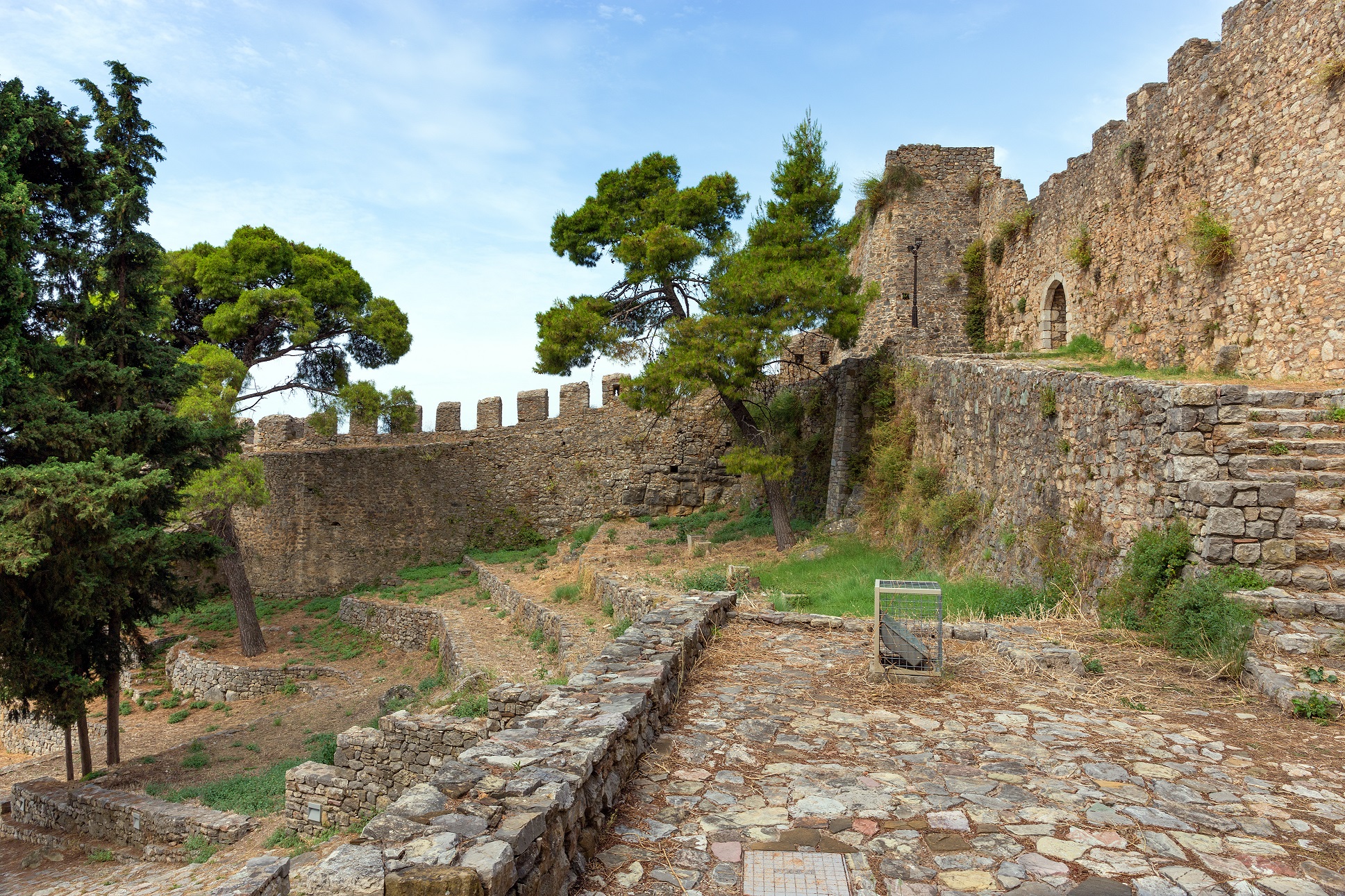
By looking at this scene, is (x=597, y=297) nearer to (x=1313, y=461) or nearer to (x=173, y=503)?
(x=173, y=503)

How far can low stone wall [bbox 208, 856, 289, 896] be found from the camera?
248 inches

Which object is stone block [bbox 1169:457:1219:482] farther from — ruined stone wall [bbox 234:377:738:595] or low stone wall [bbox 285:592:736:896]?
ruined stone wall [bbox 234:377:738:595]

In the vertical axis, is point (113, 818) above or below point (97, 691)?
below

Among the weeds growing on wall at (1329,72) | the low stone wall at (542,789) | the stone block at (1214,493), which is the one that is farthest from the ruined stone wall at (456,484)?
the low stone wall at (542,789)

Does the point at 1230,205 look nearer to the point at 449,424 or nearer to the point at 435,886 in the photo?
the point at 435,886

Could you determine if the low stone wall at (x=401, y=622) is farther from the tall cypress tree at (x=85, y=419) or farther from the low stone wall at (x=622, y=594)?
the tall cypress tree at (x=85, y=419)

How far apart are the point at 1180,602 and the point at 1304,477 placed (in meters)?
1.69

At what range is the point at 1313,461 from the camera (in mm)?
6836

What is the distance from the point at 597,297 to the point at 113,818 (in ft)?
37.9

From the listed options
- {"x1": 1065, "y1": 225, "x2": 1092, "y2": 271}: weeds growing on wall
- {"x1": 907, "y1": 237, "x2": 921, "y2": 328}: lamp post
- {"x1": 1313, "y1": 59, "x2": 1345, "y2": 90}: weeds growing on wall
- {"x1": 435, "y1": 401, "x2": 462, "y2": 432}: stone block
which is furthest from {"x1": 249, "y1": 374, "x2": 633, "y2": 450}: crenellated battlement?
{"x1": 1313, "y1": 59, "x2": 1345, "y2": 90}: weeds growing on wall

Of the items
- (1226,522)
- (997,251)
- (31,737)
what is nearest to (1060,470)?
(1226,522)

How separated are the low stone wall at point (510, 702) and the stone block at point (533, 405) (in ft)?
46.4

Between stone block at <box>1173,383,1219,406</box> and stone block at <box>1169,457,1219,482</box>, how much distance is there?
49cm

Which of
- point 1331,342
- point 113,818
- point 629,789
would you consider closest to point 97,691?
point 113,818
